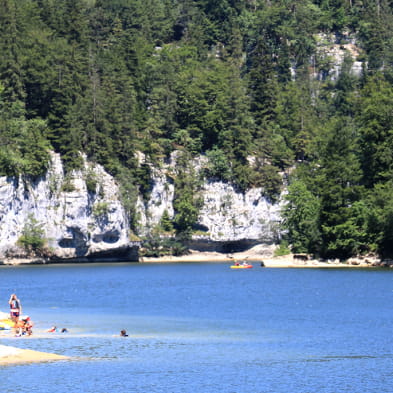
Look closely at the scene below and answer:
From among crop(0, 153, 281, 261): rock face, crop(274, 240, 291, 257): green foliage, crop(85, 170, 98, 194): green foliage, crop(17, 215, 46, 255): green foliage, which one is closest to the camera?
crop(17, 215, 46, 255): green foliage

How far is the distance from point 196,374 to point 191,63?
11709cm

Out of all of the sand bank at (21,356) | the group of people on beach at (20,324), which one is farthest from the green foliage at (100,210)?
the sand bank at (21,356)

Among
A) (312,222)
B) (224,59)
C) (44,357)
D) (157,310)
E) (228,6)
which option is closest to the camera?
(44,357)

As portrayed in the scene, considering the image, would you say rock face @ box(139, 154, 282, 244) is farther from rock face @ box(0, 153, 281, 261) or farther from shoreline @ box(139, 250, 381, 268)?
shoreline @ box(139, 250, 381, 268)

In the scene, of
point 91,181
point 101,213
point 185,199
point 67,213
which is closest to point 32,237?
point 67,213

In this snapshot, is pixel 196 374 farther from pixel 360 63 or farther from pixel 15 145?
pixel 360 63

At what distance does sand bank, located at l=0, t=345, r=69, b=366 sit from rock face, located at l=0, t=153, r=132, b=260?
69.9 m

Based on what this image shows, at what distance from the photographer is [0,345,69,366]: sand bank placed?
37.4 m

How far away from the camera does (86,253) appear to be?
379ft

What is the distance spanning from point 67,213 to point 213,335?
69.7m

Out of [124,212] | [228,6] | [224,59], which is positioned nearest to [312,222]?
[124,212]

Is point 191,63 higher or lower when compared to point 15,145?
higher

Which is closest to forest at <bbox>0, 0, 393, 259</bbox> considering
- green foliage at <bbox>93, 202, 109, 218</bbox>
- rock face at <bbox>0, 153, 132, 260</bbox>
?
rock face at <bbox>0, 153, 132, 260</bbox>

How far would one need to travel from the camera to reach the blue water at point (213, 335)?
3469 cm
